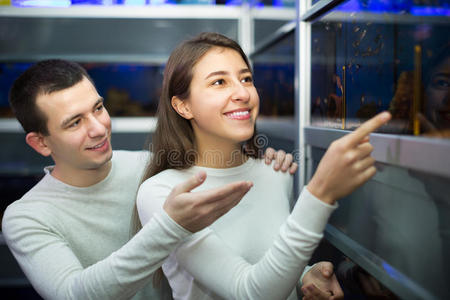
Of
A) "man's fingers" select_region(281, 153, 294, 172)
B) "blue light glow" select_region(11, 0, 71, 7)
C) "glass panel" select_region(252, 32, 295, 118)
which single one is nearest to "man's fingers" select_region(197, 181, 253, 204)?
"man's fingers" select_region(281, 153, 294, 172)

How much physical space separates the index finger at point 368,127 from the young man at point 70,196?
45 cm

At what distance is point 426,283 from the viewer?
0.74 metres

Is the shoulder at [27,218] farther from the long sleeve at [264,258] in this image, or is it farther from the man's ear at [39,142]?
the long sleeve at [264,258]

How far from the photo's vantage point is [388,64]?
0.85m

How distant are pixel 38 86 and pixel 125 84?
1.98 m

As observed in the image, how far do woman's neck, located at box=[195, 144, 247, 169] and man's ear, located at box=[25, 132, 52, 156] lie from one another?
50cm

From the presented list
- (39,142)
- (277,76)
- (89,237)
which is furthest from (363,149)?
(277,76)

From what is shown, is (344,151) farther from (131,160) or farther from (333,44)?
(131,160)

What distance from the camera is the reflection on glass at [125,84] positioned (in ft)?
9.46

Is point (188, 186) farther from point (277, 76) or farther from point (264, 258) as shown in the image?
point (277, 76)

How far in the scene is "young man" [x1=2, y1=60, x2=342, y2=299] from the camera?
1.00 m

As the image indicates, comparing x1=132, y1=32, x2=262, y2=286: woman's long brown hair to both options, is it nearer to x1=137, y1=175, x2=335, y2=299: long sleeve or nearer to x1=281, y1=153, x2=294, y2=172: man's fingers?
x1=137, y1=175, x2=335, y2=299: long sleeve

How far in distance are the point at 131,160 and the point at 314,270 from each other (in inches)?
30.0

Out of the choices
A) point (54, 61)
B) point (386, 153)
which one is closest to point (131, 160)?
point (54, 61)
